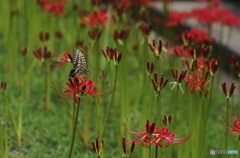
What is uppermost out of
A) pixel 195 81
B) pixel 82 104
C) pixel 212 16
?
pixel 212 16

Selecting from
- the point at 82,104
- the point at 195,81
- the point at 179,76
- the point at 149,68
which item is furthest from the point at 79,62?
the point at 82,104

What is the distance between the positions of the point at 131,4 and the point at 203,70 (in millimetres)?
1580

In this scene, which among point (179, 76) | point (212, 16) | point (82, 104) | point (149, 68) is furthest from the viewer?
point (212, 16)

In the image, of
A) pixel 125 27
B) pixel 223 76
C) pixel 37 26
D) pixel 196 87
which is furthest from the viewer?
pixel 223 76

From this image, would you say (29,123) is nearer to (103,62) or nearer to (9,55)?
(9,55)

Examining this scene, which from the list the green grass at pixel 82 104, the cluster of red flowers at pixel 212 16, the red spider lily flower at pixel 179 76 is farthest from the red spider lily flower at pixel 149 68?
the cluster of red flowers at pixel 212 16

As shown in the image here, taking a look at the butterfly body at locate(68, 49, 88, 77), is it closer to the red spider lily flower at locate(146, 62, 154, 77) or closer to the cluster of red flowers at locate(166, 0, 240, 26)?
the red spider lily flower at locate(146, 62, 154, 77)

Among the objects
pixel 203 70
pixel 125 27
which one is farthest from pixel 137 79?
pixel 203 70

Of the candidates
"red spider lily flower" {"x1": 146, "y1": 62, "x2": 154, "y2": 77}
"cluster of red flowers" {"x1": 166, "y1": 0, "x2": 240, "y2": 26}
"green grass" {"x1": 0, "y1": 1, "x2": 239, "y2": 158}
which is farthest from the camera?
"cluster of red flowers" {"x1": 166, "y1": 0, "x2": 240, "y2": 26}

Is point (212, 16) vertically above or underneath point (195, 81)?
above

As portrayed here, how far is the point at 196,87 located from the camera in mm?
2211

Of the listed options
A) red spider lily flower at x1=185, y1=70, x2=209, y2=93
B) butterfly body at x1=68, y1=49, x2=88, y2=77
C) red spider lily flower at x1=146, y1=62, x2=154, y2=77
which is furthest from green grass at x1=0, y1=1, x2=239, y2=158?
butterfly body at x1=68, y1=49, x2=88, y2=77

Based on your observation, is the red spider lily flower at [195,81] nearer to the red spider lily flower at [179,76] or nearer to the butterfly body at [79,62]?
the red spider lily flower at [179,76]

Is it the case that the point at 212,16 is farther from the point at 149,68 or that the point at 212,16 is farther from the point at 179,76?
the point at 179,76
